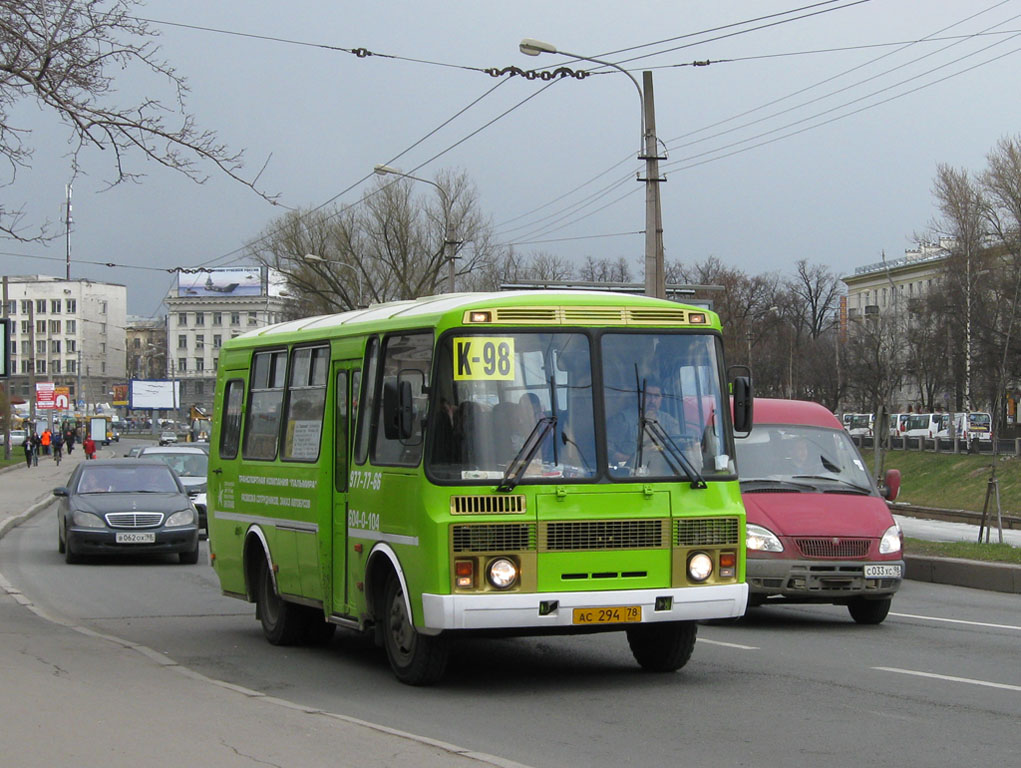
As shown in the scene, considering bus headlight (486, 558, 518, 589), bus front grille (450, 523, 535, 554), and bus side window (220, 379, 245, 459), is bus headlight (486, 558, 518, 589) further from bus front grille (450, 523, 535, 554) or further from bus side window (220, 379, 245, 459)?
bus side window (220, 379, 245, 459)

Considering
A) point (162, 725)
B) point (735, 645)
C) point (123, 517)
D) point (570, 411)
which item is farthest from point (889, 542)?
point (123, 517)

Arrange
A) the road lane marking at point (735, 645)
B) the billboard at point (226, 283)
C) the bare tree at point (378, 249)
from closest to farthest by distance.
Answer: the road lane marking at point (735, 645) < the bare tree at point (378, 249) < the billboard at point (226, 283)

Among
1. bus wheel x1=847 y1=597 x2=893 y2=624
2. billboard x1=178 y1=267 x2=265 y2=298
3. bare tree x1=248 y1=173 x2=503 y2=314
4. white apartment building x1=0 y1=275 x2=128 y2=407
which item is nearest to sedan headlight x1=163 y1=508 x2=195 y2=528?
bus wheel x1=847 y1=597 x2=893 y2=624

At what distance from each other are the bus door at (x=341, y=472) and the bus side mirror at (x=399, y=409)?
53.0 inches

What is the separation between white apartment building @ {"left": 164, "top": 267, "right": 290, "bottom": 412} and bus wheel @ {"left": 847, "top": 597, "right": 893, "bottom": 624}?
14047cm

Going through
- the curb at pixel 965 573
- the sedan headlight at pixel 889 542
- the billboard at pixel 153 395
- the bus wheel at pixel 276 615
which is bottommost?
the curb at pixel 965 573

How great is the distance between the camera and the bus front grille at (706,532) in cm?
964

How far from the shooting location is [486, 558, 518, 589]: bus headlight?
9.25 m

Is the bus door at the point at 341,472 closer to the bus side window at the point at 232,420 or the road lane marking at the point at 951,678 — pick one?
the bus side window at the point at 232,420

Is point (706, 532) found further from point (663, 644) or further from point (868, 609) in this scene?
point (868, 609)

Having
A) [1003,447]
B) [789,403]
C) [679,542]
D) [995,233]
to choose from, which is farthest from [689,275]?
[679,542]

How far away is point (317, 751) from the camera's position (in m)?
7.23

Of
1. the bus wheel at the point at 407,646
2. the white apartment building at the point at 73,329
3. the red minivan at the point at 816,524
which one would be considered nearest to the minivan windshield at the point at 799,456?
the red minivan at the point at 816,524

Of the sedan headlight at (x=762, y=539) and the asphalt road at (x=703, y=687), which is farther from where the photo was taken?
the sedan headlight at (x=762, y=539)
